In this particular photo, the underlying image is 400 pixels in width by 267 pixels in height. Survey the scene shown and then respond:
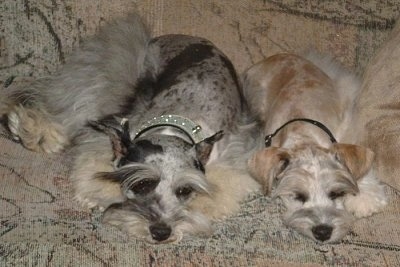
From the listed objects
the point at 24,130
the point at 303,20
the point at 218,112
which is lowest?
the point at 24,130

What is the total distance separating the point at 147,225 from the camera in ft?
8.48

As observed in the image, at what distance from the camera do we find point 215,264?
7.91 ft

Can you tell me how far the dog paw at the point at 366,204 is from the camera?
2.88 metres

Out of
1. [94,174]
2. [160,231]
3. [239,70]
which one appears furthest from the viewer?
[239,70]

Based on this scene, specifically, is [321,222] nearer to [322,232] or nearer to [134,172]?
[322,232]

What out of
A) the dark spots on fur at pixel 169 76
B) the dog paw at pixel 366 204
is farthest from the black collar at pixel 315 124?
the dark spots on fur at pixel 169 76

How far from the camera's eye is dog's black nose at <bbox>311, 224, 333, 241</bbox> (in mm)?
2690

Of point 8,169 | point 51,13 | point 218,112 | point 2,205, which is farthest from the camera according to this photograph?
point 51,13

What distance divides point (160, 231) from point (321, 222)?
67 centimetres

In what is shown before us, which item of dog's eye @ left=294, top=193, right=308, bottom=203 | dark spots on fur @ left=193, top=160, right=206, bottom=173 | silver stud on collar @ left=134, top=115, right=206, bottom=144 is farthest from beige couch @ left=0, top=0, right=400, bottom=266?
silver stud on collar @ left=134, top=115, right=206, bottom=144

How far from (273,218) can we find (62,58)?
1.39m

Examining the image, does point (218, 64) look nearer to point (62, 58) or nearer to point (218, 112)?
point (218, 112)

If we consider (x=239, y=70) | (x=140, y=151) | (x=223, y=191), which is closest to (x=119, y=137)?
(x=140, y=151)

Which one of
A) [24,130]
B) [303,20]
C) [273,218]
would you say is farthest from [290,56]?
[24,130]
